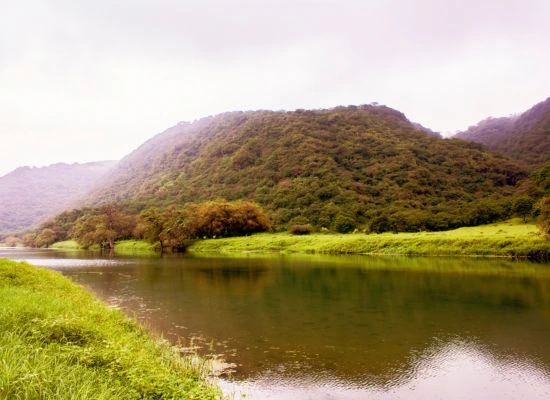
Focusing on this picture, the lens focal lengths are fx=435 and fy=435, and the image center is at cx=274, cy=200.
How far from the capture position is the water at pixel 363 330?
13078 millimetres

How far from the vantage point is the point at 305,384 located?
42.5 ft

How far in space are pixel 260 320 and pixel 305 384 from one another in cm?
895

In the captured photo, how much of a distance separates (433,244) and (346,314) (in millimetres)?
42723

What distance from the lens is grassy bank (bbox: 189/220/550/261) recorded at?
175 feet

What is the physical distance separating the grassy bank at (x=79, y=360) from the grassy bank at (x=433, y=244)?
49727mm

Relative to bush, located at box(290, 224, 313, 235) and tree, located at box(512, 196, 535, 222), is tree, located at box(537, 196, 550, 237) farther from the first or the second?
bush, located at box(290, 224, 313, 235)

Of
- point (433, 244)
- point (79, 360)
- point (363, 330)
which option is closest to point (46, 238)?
point (433, 244)

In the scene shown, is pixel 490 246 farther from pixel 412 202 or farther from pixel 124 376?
pixel 412 202

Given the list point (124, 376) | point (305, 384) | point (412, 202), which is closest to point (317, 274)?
point (305, 384)

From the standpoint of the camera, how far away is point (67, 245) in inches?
5743

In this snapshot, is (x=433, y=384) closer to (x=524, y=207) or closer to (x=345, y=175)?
(x=524, y=207)

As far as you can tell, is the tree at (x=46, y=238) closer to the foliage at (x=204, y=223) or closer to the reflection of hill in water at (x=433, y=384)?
the foliage at (x=204, y=223)

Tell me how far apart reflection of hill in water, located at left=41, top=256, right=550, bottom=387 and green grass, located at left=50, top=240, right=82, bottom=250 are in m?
107

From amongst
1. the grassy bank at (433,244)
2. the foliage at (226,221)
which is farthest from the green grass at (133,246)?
the grassy bank at (433,244)
